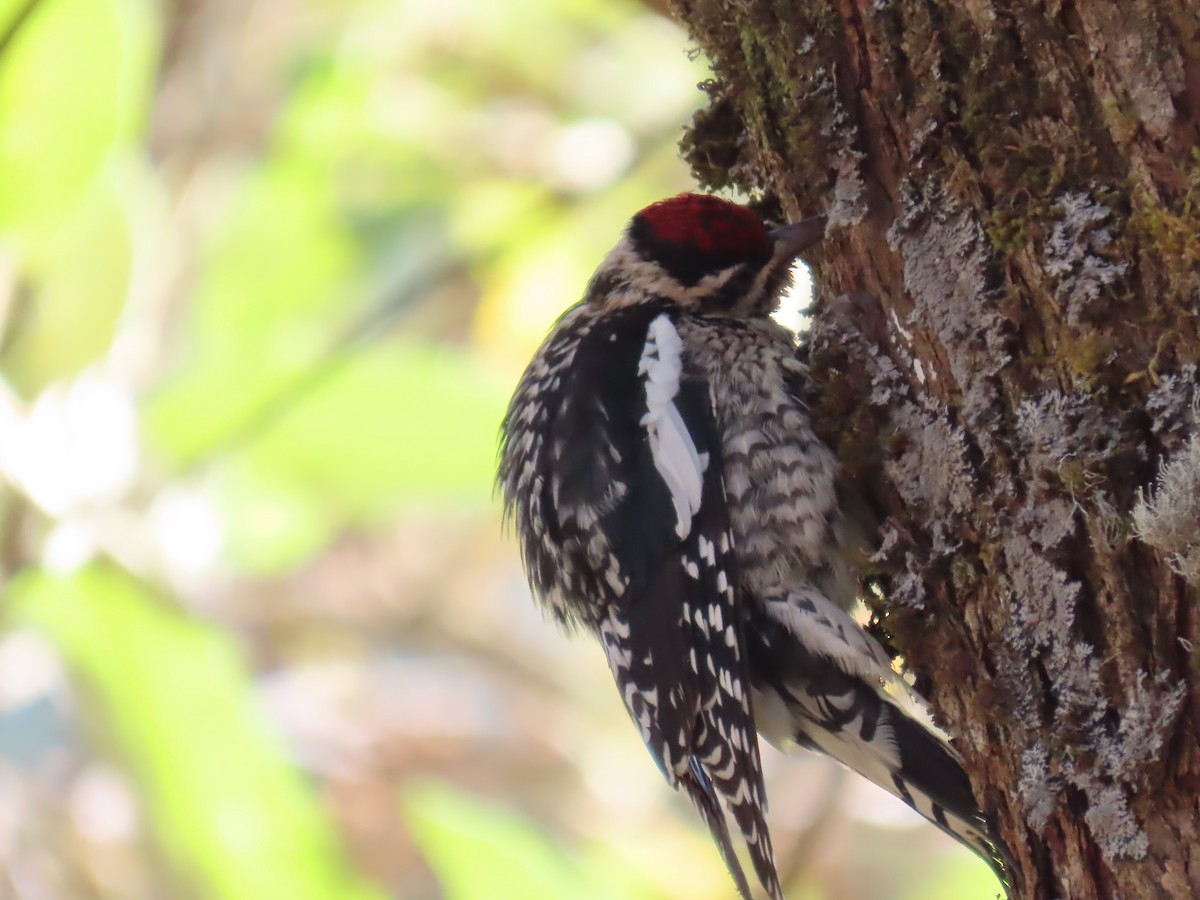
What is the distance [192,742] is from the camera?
2344 mm

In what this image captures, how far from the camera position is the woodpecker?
2.02 m

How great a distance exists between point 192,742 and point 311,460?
76 centimetres

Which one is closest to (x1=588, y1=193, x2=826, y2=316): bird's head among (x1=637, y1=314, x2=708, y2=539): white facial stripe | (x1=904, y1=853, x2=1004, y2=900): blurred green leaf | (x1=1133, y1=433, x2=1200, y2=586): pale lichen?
(x1=637, y1=314, x2=708, y2=539): white facial stripe

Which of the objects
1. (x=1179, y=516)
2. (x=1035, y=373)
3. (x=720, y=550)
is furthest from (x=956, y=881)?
(x=1179, y=516)

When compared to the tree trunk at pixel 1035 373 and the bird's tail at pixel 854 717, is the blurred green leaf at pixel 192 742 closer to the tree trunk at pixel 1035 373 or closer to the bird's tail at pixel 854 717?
the bird's tail at pixel 854 717

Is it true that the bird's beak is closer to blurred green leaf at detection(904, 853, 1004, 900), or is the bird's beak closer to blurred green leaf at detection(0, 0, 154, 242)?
blurred green leaf at detection(0, 0, 154, 242)

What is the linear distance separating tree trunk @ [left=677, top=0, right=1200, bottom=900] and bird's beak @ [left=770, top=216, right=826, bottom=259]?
50 millimetres

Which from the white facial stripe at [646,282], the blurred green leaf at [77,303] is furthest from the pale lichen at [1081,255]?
the blurred green leaf at [77,303]

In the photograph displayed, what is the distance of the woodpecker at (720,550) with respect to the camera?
2.02 meters

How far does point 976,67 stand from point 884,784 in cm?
117

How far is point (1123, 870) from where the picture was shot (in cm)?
137

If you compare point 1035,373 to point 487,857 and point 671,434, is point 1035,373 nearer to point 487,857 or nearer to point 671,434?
point 671,434

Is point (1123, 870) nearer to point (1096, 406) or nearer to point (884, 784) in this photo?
point (1096, 406)

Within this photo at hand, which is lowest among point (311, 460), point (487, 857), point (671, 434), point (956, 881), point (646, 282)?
point (487, 857)
